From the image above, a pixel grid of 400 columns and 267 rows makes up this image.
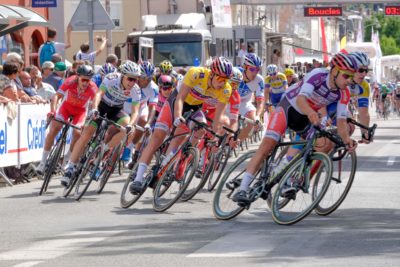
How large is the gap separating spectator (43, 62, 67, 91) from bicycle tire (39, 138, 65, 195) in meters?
5.45

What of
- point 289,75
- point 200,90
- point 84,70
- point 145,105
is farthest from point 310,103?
point 289,75

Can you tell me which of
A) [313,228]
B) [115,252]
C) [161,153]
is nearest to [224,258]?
[115,252]

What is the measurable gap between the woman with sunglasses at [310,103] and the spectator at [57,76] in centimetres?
1000

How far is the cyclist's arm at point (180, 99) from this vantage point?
44.5 ft

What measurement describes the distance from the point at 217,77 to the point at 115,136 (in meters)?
2.11

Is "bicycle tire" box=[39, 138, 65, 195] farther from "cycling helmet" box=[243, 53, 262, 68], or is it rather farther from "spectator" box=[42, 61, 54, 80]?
"spectator" box=[42, 61, 54, 80]

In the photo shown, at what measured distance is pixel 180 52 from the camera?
40.0m

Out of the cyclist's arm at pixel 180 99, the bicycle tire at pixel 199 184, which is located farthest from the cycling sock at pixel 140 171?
the cyclist's arm at pixel 180 99

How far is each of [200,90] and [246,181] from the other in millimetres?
2211

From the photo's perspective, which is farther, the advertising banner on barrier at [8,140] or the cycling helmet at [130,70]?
the advertising banner on barrier at [8,140]

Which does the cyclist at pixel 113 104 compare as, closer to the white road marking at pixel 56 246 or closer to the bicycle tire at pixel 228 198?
the bicycle tire at pixel 228 198

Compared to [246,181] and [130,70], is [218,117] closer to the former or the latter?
[130,70]

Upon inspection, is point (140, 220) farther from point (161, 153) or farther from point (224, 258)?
point (224, 258)

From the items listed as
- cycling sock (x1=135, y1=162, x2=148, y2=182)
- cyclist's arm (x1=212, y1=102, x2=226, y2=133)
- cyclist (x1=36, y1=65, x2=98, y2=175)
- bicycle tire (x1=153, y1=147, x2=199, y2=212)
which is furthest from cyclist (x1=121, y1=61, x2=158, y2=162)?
bicycle tire (x1=153, y1=147, x2=199, y2=212)
